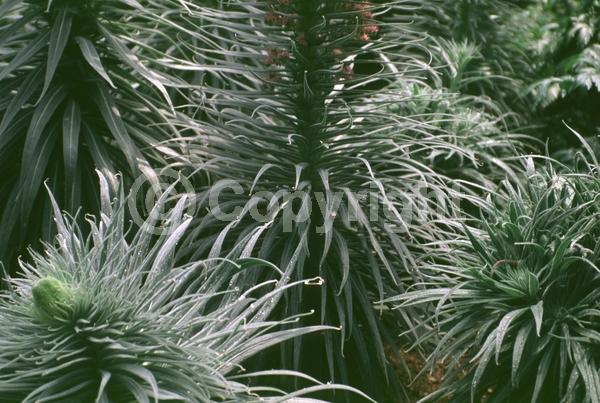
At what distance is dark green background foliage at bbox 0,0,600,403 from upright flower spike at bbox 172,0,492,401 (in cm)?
1

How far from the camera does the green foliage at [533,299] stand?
108 inches

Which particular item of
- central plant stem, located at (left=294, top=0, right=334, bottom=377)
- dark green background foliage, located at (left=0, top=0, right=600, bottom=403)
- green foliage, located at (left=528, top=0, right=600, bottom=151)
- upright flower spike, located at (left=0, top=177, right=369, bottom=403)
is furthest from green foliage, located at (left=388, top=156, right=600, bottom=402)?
green foliage, located at (left=528, top=0, right=600, bottom=151)

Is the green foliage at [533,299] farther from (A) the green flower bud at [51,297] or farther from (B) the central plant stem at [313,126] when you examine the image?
→ (A) the green flower bud at [51,297]

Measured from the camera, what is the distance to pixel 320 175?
3492mm

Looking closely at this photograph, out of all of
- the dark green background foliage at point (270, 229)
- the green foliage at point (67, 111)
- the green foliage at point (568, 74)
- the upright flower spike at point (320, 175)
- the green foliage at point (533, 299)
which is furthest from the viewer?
the green foliage at point (568, 74)

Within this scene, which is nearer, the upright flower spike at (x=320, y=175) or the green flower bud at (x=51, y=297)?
the green flower bud at (x=51, y=297)

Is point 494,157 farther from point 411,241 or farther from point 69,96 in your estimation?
point 69,96

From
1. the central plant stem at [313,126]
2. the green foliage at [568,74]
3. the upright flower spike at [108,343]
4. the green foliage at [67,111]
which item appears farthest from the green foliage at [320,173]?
the green foliage at [568,74]

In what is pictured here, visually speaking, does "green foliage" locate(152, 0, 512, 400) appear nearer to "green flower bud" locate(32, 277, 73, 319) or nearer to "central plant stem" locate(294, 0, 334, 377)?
"central plant stem" locate(294, 0, 334, 377)

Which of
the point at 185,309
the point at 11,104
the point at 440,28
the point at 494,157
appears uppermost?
the point at 11,104

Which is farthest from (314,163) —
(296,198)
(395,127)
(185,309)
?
(185,309)

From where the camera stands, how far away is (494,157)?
464 cm

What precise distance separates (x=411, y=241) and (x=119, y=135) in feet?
4.45

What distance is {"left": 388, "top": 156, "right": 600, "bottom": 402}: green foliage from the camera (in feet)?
9.01
